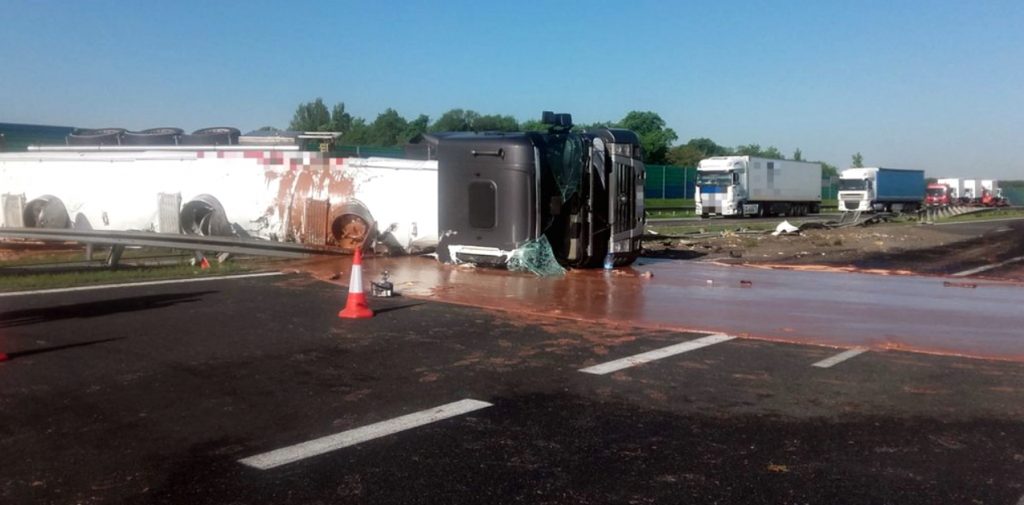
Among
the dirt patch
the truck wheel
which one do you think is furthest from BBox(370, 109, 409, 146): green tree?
the truck wheel

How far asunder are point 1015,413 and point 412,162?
11.3 m

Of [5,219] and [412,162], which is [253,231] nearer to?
[412,162]

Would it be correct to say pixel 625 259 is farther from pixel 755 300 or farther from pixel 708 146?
pixel 708 146

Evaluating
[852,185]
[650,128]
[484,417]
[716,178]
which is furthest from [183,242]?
[650,128]

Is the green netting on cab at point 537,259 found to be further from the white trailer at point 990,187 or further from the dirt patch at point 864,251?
the white trailer at point 990,187

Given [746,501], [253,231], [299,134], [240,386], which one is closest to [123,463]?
[240,386]

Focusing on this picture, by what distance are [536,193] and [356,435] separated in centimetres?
882

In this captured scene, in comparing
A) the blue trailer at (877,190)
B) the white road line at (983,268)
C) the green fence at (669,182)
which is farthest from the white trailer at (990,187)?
the white road line at (983,268)

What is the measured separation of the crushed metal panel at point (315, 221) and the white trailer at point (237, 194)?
18 mm

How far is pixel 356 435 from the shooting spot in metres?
5.51

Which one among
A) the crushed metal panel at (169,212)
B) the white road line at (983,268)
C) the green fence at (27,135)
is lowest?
the white road line at (983,268)

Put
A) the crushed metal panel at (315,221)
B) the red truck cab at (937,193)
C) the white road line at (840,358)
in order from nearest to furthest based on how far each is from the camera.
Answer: the white road line at (840,358), the crushed metal panel at (315,221), the red truck cab at (937,193)

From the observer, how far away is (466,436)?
18.2 feet

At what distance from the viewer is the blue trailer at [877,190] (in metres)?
60.2
